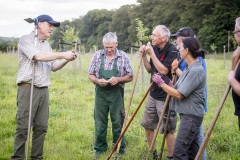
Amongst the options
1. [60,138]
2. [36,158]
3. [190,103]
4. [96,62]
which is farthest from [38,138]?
[190,103]

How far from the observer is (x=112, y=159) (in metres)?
3.67

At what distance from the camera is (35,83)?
3.43 m

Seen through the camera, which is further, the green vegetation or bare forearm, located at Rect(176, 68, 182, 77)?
the green vegetation

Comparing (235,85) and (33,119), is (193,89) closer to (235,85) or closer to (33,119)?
(235,85)

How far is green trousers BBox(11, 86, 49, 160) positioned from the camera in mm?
3404

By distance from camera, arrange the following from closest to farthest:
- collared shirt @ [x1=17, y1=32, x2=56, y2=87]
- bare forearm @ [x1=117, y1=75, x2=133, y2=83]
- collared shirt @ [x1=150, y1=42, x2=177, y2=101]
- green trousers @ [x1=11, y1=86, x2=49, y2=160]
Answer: collared shirt @ [x1=17, y1=32, x2=56, y2=87]
green trousers @ [x1=11, y1=86, x2=49, y2=160]
collared shirt @ [x1=150, y1=42, x2=177, y2=101]
bare forearm @ [x1=117, y1=75, x2=133, y2=83]

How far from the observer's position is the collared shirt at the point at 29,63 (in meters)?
3.29

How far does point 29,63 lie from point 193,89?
262 centimetres

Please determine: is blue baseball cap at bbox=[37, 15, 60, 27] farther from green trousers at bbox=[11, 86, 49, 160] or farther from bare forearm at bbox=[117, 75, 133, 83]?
bare forearm at bbox=[117, 75, 133, 83]

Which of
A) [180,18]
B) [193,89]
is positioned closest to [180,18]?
[180,18]

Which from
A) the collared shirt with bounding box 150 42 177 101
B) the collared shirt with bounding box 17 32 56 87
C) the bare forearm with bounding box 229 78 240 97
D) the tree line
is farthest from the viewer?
Result: the tree line

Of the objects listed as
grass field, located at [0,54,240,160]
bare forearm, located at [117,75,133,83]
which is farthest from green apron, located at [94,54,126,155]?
grass field, located at [0,54,240,160]

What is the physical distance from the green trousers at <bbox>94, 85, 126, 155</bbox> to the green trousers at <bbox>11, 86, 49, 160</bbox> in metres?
0.98

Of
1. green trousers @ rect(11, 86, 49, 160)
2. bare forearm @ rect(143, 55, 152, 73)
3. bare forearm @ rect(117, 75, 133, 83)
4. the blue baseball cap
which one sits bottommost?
green trousers @ rect(11, 86, 49, 160)
